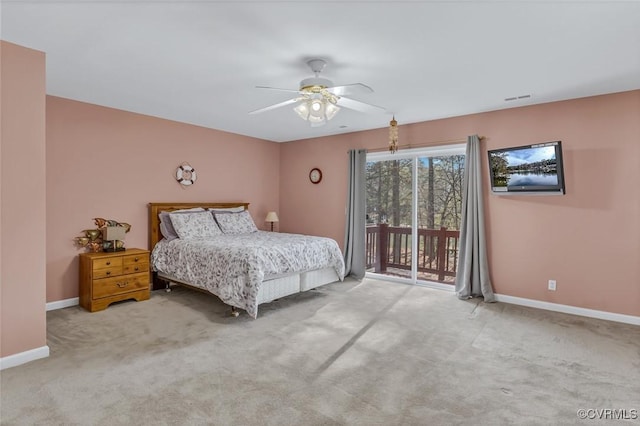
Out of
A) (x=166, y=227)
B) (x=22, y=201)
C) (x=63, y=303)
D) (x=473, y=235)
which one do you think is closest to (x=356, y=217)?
(x=473, y=235)

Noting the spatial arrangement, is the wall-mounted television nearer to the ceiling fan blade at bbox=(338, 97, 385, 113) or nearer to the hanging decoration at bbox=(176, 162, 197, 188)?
the ceiling fan blade at bbox=(338, 97, 385, 113)

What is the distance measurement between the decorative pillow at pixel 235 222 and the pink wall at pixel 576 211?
3407mm

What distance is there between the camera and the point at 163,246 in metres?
4.82

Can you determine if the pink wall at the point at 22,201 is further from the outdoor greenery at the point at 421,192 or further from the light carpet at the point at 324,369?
the outdoor greenery at the point at 421,192

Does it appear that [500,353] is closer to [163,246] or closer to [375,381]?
[375,381]

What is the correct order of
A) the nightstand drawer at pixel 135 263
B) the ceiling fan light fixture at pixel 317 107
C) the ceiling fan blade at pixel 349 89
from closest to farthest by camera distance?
the ceiling fan blade at pixel 349 89 < the ceiling fan light fixture at pixel 317 107 < the nightstand drawer at pixel 135 263

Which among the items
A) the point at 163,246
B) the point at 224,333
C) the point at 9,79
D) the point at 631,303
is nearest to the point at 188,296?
the point at 163,246

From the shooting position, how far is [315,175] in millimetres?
6531

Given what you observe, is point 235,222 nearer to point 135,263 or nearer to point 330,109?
point 135,263

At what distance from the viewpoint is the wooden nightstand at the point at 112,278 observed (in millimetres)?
3955

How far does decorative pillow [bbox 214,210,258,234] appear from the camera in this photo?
5446 millimetres

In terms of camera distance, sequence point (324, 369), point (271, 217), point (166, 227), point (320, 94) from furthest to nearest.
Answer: point (271, 217)
point (166, 227)
point (320, 94)
point (324, 369)

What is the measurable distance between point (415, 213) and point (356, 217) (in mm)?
991

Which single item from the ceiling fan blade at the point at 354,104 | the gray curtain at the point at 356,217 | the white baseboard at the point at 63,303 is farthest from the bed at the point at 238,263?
the ceiling fan blade at the point at 354,104
